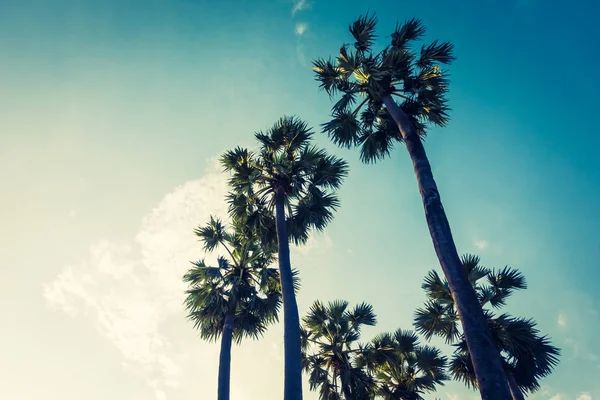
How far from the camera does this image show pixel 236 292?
45.9 feet

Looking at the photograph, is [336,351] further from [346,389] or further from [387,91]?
[387,91]

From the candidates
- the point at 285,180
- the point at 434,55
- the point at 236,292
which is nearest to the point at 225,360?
the point at 236,292

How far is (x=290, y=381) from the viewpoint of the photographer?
8352mm

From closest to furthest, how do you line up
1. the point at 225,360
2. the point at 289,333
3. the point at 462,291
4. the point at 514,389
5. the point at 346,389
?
the point at 462,291 → the point at 289,333 → the point at 514,389 → the point at 225,360 → the point at 346,389

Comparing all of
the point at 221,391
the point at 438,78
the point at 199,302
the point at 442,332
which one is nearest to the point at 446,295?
the point at 442,332

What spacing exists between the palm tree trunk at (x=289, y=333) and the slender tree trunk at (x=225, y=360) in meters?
4.32

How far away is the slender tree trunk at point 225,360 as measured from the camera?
453 inches

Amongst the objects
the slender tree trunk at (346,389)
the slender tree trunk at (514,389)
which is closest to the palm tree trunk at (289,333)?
the slender tree trunk at (346,389)

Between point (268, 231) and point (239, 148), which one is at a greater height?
Answer: point (239, 148)

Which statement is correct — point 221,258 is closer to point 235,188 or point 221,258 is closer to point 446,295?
point 235,188

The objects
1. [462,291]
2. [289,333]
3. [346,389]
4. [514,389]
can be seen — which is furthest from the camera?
[346,389]

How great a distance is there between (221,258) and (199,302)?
2106 millimetres

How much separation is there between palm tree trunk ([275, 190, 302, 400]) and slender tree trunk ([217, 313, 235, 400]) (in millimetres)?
4317

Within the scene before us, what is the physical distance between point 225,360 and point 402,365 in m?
8.04
